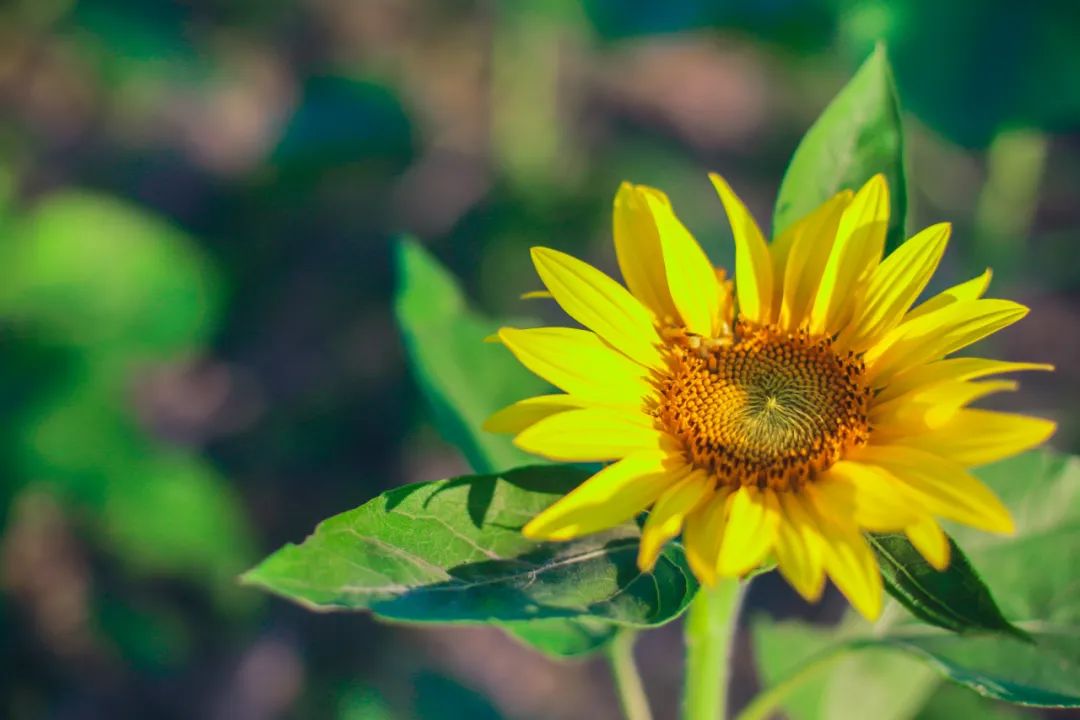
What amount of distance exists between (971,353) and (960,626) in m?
1.59

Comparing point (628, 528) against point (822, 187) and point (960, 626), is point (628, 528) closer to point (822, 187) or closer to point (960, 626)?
point (960, 626)

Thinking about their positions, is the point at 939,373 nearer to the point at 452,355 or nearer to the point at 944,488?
the point at 944,488

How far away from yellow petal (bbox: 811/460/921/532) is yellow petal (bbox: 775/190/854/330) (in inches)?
8.2

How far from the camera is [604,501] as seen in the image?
3.27 feet

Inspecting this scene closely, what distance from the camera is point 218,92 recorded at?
381 centimetres

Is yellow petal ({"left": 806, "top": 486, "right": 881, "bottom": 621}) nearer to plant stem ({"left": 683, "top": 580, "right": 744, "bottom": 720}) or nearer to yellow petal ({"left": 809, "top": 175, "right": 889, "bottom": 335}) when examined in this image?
plant stem ({"left": 683, "top": 580, "right": 744, "bottom": 720})

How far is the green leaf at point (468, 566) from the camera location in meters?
0.98

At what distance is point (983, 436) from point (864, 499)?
12 centimetres

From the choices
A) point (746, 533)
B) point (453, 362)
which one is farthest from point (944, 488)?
point (453, 362)

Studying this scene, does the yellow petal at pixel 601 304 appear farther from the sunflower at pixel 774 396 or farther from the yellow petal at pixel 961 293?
the yellow petal at pixel 961 293

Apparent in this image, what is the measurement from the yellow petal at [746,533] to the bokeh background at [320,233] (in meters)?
1.21

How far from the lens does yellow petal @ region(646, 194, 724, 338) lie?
1.15 m

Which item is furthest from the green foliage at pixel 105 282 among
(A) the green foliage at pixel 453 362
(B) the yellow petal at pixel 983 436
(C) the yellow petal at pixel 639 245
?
(B) the yellow petal at pixel 983 436

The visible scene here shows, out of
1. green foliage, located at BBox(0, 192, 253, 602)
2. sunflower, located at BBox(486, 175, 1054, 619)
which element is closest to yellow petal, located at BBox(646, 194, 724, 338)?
sunflower, located at BBox(486, 175, 1054, 619)
